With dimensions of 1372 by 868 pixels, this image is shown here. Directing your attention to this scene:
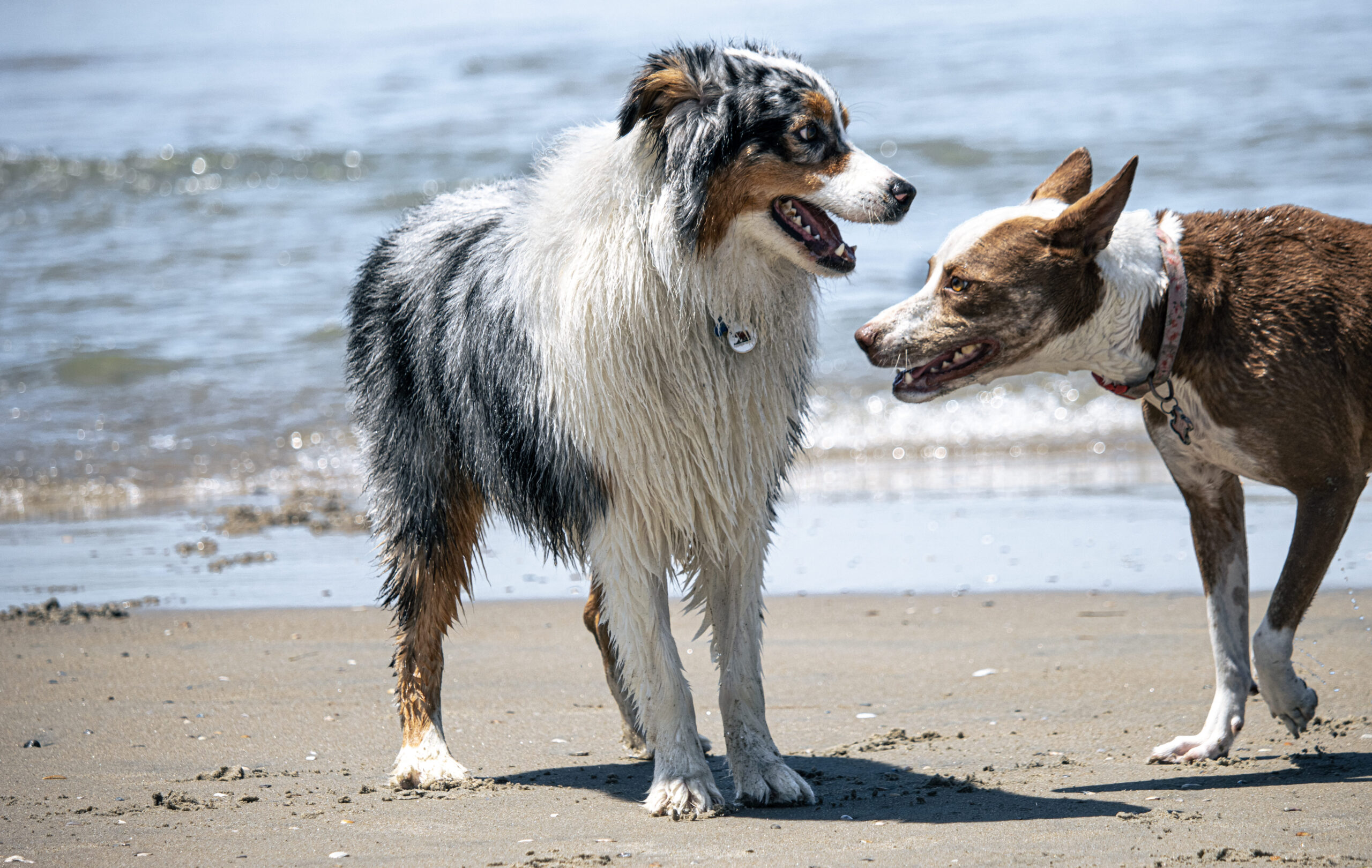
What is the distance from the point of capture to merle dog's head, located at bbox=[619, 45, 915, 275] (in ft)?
11.6

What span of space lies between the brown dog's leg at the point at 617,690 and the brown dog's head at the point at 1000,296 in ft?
4.14

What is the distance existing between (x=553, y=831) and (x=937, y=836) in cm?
103

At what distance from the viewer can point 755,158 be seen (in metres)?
3.54

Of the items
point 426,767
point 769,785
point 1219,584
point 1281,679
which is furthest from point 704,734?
point 1281,679

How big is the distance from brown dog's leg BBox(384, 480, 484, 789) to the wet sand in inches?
9.7

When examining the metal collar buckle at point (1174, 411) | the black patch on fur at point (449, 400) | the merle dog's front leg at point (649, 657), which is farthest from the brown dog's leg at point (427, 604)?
the metal collar buckle at point (1174, 411)

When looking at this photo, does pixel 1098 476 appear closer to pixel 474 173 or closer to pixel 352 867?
pixel 352 867

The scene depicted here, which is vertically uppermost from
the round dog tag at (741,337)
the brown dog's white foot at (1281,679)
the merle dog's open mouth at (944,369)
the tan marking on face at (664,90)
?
the tan marking on face at (664,90)

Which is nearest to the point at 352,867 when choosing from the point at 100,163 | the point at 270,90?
the point at 100,163

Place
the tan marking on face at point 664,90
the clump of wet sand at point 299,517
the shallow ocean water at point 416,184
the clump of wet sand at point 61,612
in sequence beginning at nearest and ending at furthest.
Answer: the tan marking on face at point 664,90 < the clump of wet sand at point 61,612 < the clump of wet sand at point 299,517 < the shallow ocean water at point 416,184

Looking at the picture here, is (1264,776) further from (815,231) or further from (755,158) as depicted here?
(755,158)

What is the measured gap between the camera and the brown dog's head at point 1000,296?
386 cm

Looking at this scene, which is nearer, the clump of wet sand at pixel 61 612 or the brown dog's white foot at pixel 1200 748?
the brown dog's white foot at pixel 1200 748

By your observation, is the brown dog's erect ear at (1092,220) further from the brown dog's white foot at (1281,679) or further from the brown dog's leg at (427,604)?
the brown dog's leg at (427,604)
